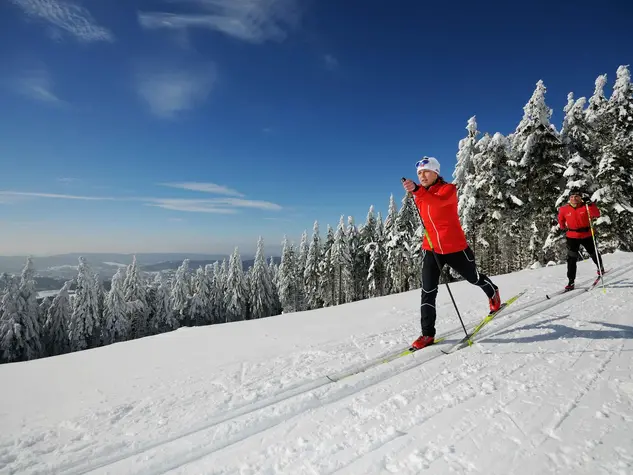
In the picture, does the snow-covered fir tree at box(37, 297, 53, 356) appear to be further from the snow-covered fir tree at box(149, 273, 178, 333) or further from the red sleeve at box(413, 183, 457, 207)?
the red sleeve at box(413, 183, 457, 207)

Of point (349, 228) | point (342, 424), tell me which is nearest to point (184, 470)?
point (342, 424)

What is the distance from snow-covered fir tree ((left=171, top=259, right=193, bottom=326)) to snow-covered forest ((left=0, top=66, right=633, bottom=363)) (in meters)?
0.16

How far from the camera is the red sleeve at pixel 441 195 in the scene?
165 inches

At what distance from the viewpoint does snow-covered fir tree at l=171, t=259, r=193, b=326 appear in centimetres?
4700

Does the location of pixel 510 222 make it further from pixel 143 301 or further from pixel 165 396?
pixel 143 301

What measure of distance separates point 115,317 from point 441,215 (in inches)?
1665

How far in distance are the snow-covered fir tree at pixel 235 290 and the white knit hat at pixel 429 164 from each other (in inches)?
1943

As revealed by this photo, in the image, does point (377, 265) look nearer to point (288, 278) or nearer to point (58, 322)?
point (288, 278)

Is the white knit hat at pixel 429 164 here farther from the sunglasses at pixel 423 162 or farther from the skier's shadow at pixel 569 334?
the skier's shadow at pixel 569 334

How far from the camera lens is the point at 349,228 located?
4444 centimetres

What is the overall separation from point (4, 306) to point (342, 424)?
1577 inches

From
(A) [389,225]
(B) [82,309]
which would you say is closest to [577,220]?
(A) [389,225]

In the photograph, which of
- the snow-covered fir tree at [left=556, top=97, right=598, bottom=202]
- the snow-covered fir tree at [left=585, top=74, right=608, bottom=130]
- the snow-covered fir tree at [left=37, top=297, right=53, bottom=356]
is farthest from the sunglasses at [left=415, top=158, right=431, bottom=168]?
the snow-covered fir tree at [left=37, top=297, right=53, bottom=356]

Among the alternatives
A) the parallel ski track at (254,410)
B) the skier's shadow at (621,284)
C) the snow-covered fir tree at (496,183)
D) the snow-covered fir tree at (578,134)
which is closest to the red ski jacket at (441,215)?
the parallel ski track at (254,410)
